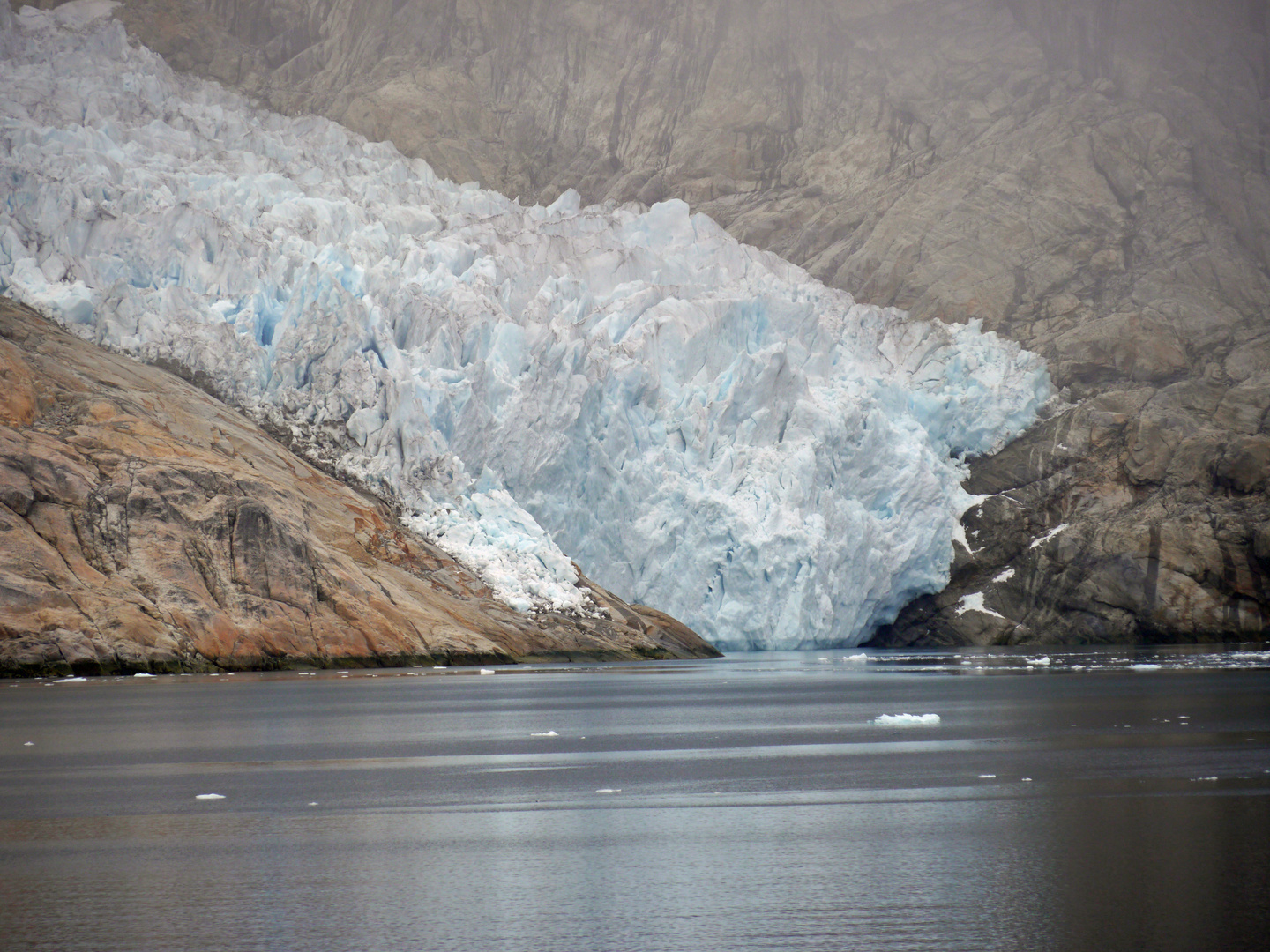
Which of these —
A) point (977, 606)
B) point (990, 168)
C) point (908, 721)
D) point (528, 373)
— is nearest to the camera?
point (908, 721)

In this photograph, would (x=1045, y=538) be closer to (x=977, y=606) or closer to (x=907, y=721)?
(x=977, y=606)

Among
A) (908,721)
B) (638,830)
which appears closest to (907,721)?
(908,721)

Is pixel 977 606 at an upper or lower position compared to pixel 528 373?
lower

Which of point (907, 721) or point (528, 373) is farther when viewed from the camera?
point (528, 373)

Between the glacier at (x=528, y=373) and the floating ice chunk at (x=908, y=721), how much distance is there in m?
31.6

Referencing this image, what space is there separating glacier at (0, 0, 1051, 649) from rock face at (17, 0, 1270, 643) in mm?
8836

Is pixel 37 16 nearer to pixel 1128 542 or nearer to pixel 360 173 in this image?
pixel 360 173

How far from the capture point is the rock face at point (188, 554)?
137 ft

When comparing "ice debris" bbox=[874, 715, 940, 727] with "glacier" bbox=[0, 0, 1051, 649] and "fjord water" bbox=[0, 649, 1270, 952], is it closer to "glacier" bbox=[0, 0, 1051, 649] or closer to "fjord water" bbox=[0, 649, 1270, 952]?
"fjord water" bbox=[0, 649, 1270, 952]

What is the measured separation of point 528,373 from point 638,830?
48.4 metres

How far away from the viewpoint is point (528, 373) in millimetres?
60031

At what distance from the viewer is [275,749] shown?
20156 mm

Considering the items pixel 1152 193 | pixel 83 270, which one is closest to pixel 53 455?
pixel 83 270

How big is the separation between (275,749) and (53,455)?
29.7 m
